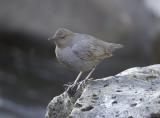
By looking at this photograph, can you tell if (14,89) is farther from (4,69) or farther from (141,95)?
(141,95)

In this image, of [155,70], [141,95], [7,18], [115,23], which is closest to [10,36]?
[7,18]

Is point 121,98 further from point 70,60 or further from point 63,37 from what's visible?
point 63,37

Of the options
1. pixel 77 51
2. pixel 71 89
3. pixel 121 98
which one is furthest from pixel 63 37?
pixel 121 98

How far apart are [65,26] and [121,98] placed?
7.35 meters

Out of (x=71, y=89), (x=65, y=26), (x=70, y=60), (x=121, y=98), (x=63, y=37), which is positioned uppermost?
(x=65, y=26)

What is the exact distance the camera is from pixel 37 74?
12.0 metres

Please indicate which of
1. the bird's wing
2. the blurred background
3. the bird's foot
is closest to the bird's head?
the bird's wing

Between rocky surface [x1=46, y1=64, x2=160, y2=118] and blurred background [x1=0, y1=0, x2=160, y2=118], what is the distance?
6418 mm

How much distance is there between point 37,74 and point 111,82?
22.7 ft

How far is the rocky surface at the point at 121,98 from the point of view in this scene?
454 centimetres

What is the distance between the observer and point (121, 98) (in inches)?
187

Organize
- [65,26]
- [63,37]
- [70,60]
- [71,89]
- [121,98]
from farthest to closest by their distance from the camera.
→ 1. [65,26]
2. [63,37]
3. [70,60]
4. [71,89]
5. [121,98]

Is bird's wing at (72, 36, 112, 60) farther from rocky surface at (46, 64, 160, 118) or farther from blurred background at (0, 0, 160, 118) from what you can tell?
blurred background at (0, 0, 160, 118)

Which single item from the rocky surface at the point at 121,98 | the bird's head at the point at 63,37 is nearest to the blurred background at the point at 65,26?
the bird's head at the point at 63,37
